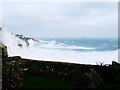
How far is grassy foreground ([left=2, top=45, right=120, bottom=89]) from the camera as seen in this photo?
3.16 meters

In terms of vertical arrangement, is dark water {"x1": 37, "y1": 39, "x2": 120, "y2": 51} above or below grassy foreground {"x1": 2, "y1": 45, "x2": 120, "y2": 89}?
above

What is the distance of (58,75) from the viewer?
13.5 feet

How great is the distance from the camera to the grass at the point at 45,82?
3447 mm

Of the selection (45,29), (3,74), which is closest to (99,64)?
(3,74)

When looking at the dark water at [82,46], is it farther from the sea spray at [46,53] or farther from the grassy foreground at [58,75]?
the grassy foreground at [58,75]

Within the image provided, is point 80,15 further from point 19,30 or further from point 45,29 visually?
point 45,29

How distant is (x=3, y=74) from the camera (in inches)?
122

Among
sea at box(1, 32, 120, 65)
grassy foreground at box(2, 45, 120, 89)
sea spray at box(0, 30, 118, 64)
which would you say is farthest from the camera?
sea at box(1, 32, 120, 65)

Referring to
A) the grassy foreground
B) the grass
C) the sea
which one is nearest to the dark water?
the sea

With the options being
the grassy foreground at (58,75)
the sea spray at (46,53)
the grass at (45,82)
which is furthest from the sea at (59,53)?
the grass at (45,82)

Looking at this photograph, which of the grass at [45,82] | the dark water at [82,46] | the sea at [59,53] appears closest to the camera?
the grass at [45,82]

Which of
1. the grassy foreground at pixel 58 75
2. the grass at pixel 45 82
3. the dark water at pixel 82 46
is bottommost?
the grass at pixel 45 82

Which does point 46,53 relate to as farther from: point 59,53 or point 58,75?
point 58,75

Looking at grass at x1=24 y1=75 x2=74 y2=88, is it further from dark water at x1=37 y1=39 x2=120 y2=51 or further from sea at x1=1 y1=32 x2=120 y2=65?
dark water at x1=37 y1=39 x2=120 y2=51
